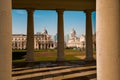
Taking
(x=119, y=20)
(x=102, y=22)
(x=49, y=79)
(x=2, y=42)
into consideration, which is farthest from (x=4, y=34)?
(x=49, y=79)

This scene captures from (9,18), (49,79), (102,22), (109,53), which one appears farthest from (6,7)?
(49,79)

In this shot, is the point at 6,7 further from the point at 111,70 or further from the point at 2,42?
the point at 111,70

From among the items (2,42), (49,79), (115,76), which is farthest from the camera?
(49,79)

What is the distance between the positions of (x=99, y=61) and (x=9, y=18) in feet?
128

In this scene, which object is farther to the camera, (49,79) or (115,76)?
(49,79)

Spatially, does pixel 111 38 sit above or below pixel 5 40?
above

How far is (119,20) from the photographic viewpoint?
82188 millimetres

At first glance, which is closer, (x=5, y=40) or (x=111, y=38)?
(x=111, y=38)

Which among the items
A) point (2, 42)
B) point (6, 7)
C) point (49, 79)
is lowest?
point (49, 79)

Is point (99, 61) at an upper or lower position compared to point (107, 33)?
lower

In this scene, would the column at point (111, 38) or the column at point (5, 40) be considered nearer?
the column at point (111, 38)

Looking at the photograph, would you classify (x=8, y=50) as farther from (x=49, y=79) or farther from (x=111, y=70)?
(x=49, y=79)

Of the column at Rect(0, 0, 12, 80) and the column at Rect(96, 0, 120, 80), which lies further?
the column at Rect(0, 0, 12, 80)

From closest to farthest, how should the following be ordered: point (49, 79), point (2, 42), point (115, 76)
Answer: point (115, 76)
point (2, 42)
point (49, 79)
